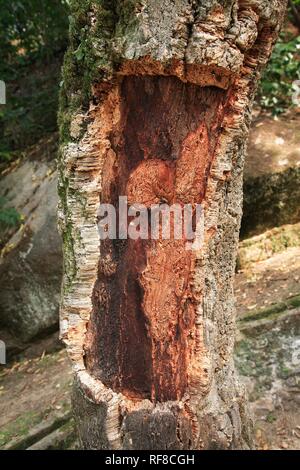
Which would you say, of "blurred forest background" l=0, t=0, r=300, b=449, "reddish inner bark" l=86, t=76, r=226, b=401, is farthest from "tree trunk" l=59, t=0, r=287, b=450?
"blurred forest background" l=0, t=0, r=300, b=449

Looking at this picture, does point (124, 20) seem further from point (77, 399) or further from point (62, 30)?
point (62, 30)

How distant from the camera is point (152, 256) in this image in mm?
2309

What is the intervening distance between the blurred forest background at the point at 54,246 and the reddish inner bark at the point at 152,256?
1076 millimetres

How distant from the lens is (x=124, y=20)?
200cm

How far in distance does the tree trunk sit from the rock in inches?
92.7

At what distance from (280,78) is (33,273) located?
11.3 ft

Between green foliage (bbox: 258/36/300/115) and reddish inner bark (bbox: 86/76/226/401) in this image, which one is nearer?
reddish inner bark (bbox: 86/76/226/401)

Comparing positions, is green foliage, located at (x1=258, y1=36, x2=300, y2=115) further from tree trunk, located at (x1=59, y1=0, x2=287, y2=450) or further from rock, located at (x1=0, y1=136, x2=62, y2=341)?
tree trunk, located at (x1=59, y1=0, x2=287, y2=450)

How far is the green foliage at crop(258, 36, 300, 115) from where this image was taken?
542cm

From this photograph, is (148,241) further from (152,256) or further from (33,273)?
(33,273)

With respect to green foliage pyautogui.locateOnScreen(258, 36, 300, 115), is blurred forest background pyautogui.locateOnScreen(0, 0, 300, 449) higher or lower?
lower

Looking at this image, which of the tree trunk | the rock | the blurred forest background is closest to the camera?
the tree trunk

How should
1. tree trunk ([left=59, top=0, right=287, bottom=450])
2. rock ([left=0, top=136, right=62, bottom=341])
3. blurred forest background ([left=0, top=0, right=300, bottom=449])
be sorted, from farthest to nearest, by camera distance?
rock ([left=0, top=136, right=62, bottom=341]), blurred forest background ([left=0, top=0, right=300, bottom=449]), tree trunk ([left=59, top=0, right=287, bottom=450])

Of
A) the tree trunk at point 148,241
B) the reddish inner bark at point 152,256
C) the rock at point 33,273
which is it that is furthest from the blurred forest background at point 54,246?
the reddish inner bark at point 152,256
